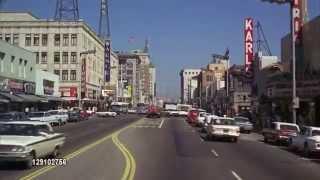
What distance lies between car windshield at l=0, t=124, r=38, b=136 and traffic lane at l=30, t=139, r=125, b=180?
161 centimetres

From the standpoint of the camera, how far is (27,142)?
18.5 meters

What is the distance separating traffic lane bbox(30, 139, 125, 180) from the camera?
55.3 feet

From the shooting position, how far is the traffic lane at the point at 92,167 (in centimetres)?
1686

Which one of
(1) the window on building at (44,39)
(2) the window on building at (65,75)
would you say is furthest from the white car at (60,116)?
Answer: (1) the window on building at (44,39)

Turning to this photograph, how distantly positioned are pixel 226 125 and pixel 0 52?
3479 centimetres

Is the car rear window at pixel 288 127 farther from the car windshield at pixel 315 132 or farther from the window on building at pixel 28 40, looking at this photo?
the window on building at pixel 28 40

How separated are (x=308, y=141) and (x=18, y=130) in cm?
1462

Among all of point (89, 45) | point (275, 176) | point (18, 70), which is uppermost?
point (89, 45)

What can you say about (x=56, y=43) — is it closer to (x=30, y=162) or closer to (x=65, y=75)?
(x=65, y=75)

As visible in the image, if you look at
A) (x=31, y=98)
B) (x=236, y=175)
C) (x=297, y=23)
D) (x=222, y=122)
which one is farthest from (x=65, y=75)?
(x=236, y=175)

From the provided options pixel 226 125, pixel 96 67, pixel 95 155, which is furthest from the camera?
pixel 96 67

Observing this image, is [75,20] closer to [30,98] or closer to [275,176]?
[30,98]

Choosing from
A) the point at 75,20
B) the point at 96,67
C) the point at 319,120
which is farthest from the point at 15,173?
the point at 96,67

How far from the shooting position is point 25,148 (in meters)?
18.1
